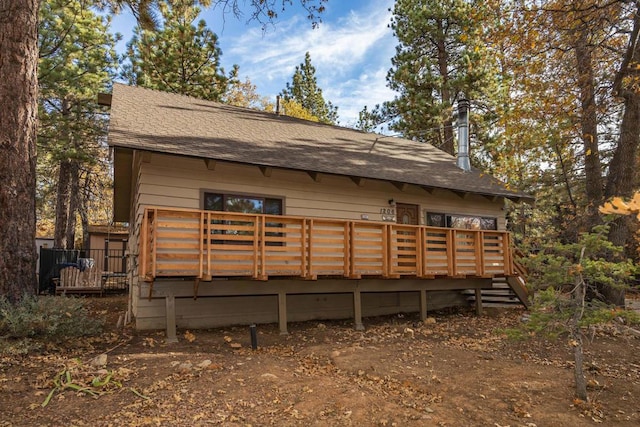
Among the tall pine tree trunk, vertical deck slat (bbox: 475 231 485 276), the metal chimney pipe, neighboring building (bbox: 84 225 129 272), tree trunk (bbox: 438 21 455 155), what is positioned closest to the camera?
the tall pine tree trunk

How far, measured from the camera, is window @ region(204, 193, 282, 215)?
342 inches

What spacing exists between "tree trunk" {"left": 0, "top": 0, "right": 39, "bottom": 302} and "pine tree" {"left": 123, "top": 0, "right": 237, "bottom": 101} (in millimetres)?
11390

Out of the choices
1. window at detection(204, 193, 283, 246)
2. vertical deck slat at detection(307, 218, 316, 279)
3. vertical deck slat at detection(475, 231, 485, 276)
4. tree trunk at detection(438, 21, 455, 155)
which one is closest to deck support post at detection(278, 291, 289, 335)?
vertical deck slat at detection(307, 218, 316, 279)

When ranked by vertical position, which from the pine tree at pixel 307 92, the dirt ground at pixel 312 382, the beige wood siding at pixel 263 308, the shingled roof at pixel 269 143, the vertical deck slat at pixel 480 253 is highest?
the pine tree at pixel 307 92

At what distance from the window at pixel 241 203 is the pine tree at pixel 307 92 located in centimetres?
2574

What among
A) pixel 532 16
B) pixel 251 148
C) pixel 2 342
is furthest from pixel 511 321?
pixel 2 342

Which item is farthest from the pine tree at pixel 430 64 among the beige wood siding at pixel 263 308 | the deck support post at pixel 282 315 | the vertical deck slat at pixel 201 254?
the vertical deck slat at pixel 201 254

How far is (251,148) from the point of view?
9258mm

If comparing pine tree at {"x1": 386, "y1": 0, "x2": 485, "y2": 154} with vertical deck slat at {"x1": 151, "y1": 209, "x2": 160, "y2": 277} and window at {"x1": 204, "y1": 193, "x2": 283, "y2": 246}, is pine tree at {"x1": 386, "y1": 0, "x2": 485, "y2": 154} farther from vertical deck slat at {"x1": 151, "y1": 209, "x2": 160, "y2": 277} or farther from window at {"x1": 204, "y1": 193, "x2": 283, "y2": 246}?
vertical deck slat at {"x1": 151, "y1": 209, "x2": 160, "y2": 277}

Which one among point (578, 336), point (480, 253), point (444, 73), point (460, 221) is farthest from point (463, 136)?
point (578, 336)

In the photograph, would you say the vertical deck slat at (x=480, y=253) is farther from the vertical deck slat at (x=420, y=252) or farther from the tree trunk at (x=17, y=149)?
the tree trunk at (x=17, y=149)

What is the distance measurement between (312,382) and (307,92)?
31633mm

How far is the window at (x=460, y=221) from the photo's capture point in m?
12.0

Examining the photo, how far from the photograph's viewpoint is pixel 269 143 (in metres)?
10.1
